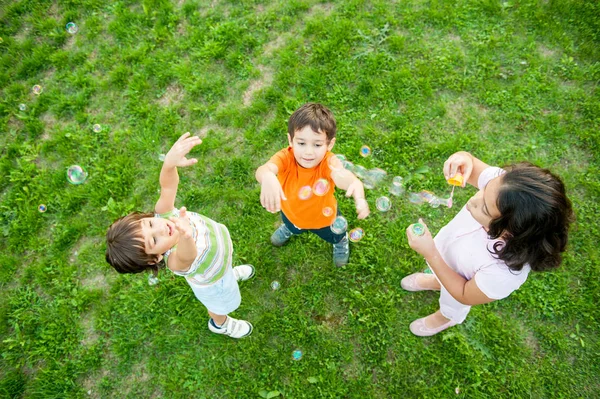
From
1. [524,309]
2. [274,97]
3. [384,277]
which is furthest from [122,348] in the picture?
[524,309]

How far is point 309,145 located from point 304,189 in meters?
0.42

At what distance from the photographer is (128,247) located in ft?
8.64

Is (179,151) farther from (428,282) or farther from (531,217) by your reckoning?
(428,282)

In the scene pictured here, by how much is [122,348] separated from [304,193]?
2.62 m

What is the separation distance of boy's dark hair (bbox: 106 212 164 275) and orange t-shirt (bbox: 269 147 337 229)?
1.20m

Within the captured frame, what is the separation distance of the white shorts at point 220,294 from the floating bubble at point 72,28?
4.76m

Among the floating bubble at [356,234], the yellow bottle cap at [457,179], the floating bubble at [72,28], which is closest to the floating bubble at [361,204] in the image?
the yellow bottle cap at [457,179]

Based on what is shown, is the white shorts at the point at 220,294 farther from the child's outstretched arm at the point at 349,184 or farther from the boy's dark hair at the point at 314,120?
the boy's dark hair at the point at 314,120

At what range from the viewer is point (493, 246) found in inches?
97.3

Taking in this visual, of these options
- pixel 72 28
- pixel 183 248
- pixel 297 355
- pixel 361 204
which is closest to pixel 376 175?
pixel 361 204

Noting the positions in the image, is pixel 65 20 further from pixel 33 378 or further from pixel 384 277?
pixel 384 277

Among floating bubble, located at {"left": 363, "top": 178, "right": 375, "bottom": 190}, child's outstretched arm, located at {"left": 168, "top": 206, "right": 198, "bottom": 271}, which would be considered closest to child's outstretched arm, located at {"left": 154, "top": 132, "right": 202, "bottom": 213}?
child's outstretched arm, located at {"left": 168, "top": 206, "right": 198, "bottom": 271}

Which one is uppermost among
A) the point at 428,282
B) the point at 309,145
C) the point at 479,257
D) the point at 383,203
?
the point at 309,145

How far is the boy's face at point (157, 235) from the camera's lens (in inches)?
105
